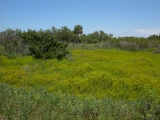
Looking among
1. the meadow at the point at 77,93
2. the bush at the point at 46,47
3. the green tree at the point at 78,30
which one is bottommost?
the meadow at the point at 77,93

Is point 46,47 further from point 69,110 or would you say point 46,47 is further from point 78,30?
point 78,30

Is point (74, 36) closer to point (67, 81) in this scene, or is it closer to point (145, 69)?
point (145, 69)

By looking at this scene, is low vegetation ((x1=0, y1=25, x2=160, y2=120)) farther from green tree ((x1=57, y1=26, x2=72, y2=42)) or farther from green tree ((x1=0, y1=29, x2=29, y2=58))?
green tree ((x1=57, y1=26, x2=72, y2=42))

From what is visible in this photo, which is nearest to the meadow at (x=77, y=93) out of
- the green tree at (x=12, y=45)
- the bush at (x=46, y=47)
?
the bush at (x=46, y=47)

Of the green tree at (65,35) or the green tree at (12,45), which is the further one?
the green tree at (65,35)

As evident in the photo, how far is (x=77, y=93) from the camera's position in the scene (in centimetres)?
873

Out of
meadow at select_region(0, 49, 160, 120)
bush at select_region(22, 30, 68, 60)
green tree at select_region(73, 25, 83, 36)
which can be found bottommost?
meadow at select_region(0, 49, 160, 120)

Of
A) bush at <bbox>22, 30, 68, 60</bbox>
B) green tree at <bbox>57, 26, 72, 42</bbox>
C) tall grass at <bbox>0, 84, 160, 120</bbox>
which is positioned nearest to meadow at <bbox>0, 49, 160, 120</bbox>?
tall grass at <bbox>0, 84, 160, 120</bbox>

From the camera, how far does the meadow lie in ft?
18.2

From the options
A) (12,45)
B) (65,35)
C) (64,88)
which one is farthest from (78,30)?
(64,88)

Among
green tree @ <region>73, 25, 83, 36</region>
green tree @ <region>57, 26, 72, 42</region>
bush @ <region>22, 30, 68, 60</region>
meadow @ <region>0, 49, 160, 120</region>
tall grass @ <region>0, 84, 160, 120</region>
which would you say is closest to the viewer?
tall grass @ <region>0, 84, 160, 120</region>

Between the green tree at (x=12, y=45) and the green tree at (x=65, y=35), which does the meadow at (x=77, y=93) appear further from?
the green tree at (x=65, y=35)

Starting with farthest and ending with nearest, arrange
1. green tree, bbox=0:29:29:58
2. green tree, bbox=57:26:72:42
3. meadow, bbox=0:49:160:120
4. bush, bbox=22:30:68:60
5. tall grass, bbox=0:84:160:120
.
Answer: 1. green tree, bbox=57:26:72:42
2. green tree, bbox=0:29:29:58
3. bush, bbox=22:30:68:60
4. meadow, bbox=0:49:160:120
5. tall grass, bbox=0:84:160:120

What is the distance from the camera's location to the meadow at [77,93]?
5.54 metres
